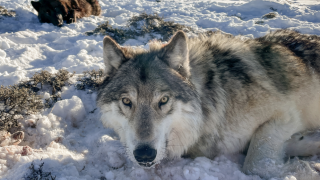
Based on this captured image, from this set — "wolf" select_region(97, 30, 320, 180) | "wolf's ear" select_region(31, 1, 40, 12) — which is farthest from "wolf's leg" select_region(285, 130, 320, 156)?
"wolf's ear" select_region(31, 1, 40, 12)

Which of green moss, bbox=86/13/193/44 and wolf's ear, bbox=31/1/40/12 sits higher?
wolf's ear, bbox=31/1/40/12

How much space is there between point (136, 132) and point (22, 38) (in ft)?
16.8

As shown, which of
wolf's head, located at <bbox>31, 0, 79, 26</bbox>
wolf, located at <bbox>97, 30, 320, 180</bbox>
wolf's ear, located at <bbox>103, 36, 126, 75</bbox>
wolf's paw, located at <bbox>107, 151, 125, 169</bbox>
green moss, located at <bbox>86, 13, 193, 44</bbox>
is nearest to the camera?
wolf, located at <bbox>97, 30, 320, 180</bbox>

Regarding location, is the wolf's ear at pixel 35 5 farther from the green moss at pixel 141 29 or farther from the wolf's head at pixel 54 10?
the green moss at pixel 141 29

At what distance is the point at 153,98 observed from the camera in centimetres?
217

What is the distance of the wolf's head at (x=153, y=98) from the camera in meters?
2.08

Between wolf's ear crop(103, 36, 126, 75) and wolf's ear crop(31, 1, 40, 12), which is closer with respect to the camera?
wolf's ear crop(103, 36, 126, 75)

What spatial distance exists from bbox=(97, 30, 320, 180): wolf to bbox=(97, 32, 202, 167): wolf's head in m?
0.01

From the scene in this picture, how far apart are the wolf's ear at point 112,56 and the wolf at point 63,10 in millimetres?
5119

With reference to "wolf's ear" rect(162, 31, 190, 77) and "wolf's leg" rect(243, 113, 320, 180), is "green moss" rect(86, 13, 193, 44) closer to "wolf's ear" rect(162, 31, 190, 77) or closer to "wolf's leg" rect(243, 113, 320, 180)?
"wolf's ear" rect(162, 31, 190, 77)

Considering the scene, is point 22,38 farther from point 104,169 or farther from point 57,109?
point 104,169

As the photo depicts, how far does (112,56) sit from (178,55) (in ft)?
2.70

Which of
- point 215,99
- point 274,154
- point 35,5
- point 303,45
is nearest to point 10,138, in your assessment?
point 215,99

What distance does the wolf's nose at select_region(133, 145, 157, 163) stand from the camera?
1.87 meters
